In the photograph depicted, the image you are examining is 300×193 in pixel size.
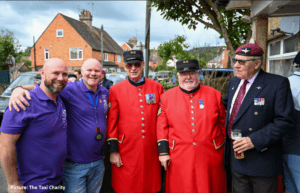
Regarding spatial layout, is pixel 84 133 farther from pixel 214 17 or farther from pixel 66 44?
pixel 66 44

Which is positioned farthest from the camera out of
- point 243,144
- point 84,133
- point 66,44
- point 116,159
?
point 66,44

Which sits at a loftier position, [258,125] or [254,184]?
[258,125]

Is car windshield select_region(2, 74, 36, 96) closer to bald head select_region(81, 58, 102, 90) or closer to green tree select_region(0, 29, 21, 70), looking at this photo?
bald head select_region(81, 58, 102, 90)

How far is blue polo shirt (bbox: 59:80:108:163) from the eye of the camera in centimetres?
244

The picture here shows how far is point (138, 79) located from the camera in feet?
9.97

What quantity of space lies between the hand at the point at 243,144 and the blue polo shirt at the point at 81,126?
150 centimetres

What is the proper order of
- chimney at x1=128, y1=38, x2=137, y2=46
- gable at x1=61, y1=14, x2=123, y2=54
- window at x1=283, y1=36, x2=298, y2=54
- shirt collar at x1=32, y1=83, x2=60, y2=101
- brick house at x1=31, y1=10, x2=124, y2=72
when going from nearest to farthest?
shirt collar at x1=32, y1=83, x2=60, y2=101 < window at x1=283, y1=36, x2=298, y2=54 < brick house at x1=31, y1=10, x2=124, y2=72 < gable at x1=61, y1=14, x2=123, y2=54 < chimney at x1=128, y1=38, x2=137, y2=46

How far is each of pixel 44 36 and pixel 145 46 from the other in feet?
94.3

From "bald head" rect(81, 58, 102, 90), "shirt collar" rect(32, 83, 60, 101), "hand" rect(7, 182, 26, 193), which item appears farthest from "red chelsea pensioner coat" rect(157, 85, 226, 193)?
"hand" rect(7, 182, 26, 193)

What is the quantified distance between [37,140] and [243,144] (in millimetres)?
1961

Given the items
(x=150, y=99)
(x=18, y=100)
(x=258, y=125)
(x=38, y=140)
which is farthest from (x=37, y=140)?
(x=258, y=125)

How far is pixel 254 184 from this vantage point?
2211 millimetres

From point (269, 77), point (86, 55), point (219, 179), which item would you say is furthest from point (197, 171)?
point (86, 55)

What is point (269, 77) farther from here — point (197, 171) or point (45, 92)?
point (45, 92)
